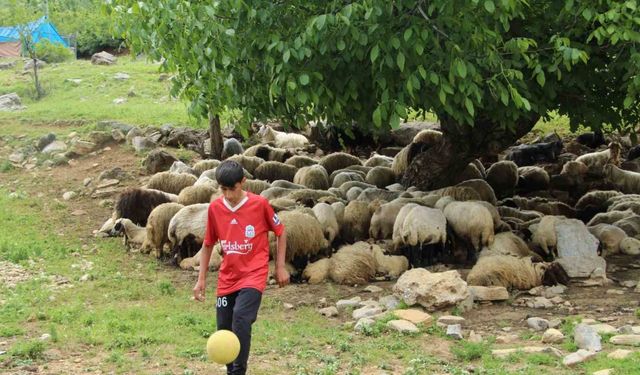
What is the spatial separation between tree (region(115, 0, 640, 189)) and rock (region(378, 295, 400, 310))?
1711 millimetres

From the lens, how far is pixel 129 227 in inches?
468

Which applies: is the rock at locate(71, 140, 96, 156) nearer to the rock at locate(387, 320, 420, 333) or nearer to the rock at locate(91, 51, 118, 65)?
the rock at locate(387, 320, 420, 333)

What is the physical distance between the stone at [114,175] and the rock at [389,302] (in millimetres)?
8489

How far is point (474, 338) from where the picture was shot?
282 inches

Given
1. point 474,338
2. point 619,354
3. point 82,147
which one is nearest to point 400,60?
point 474,338

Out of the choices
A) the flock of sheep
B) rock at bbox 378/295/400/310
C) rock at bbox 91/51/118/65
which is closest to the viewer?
rock at bbox 378/295/400/310

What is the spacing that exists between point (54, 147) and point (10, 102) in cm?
723

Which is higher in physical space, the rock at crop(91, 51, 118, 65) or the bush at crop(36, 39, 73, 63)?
the bush at crop(36, 39, 73, 63)

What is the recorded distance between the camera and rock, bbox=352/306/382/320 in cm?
799

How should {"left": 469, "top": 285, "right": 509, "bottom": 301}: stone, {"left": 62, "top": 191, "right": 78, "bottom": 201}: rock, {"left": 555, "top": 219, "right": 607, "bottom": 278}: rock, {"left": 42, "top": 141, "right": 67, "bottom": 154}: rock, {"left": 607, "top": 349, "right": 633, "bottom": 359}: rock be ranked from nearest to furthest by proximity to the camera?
{"left": 607, "top": 349, "right": 633, "bottom": 359}: rock → {"left": 469, "top": 285, "right": 509, "bottom": 301}: stone → {"left": 555, "top": 219, "right": 607, "bottom": 278}: rock → {"left": 62, "top": 191, "right": 78, "bottom": 201}: rock → {"left": 42, "top": 141, "right": 67, "bottom": 154}: rock

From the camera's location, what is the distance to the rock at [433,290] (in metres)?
8.01

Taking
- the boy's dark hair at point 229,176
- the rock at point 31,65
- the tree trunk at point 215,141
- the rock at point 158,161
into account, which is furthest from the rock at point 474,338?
the rock at point 31,65

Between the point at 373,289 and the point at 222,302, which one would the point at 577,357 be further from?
the point at 373,289

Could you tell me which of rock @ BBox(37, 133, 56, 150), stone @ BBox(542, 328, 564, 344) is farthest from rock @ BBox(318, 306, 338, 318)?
rock @ BBox(37, 133, 56, 150)
